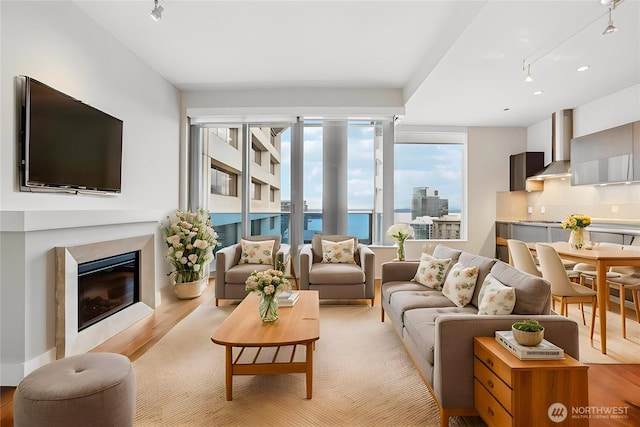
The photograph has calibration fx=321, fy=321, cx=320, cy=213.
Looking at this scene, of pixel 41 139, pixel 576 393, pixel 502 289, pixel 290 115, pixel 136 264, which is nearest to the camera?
pixel 576 393

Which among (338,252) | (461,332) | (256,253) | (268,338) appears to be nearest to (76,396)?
(268,338)

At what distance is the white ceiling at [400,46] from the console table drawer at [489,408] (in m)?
2.71

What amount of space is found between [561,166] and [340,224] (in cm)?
356

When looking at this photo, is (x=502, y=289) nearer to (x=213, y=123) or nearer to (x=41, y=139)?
(x=41, y=139)

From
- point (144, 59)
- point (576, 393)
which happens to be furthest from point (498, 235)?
point (144, 59)

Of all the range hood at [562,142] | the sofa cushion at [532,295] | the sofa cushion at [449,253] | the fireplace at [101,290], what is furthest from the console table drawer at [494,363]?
the range hood at [562,142]

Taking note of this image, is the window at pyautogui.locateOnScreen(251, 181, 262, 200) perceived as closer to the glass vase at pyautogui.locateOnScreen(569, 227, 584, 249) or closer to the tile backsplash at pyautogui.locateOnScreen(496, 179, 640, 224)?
the glass vase at pyautogui.locateOnScreen(569, 227, 584, 249)

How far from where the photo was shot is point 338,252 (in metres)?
4.30

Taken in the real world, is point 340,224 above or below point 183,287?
above

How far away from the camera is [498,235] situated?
19.2ft

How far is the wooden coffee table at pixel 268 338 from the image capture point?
1954mm

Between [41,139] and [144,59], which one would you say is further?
[144,59]

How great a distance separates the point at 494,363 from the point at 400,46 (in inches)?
130

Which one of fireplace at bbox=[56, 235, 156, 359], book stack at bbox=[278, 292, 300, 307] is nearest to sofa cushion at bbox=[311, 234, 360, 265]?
book stack at bbox=[278, 292, 300, 307]
